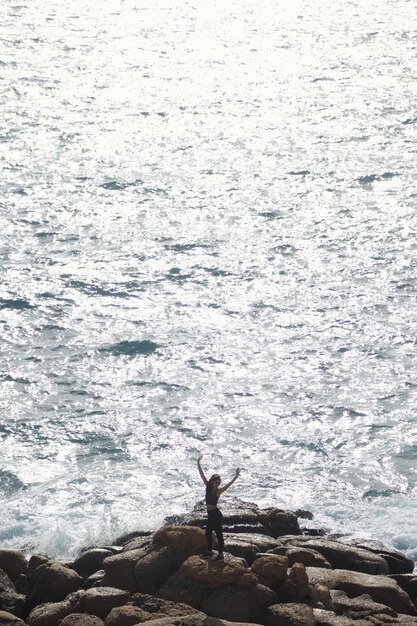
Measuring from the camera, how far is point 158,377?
44.1 metres

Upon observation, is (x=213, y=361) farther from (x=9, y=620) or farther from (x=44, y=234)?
(x=9, y=620)

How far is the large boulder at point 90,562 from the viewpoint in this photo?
2930 centimetres

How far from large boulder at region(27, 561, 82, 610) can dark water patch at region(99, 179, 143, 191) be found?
34612mm

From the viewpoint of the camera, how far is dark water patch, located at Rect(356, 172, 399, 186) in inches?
2391

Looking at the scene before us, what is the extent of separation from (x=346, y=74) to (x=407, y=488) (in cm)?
4443

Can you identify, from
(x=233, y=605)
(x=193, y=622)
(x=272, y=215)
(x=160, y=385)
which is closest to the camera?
(x=193, y=622)

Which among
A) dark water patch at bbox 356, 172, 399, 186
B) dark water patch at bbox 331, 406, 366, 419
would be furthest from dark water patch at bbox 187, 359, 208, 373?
dark water patch at bbox 356, 172, 399, 186

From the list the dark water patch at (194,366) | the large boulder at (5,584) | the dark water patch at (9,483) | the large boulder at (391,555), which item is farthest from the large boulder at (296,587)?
the dark water patch at (194,366)

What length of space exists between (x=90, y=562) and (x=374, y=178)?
3584cm

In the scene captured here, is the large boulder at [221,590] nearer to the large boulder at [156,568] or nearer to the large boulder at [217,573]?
the large boulder at [217,573]

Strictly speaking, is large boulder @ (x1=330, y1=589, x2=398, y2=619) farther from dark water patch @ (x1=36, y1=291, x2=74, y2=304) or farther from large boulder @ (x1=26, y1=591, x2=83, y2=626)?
dark water patch @ (x1=36, y1=291, x2=74, y2=304)

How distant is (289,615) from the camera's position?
24.8 metres

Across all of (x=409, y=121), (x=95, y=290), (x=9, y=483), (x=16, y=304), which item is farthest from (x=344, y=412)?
(x=409, y=121)

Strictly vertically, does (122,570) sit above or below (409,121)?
above
